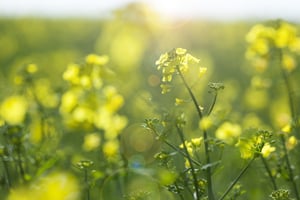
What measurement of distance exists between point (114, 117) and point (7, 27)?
1624 centimetres

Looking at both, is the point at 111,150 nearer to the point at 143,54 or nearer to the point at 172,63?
the point at 172,63

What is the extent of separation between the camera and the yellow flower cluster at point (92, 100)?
3490 mm

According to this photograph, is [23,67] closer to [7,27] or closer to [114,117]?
[114,117]

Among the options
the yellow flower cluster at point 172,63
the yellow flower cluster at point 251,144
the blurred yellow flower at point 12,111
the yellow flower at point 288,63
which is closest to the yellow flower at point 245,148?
the yellow flower cluster at point 251,144

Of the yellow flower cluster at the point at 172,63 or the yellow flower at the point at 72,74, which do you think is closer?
the yellow flower cluster at the point at 172,63

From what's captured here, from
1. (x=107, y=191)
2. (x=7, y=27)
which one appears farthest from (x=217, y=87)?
(x=7, y=27)

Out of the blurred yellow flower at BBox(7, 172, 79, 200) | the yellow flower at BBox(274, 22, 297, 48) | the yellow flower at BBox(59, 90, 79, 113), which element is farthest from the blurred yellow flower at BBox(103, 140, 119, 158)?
the blurred yellow flower at BBox(7, 172, 79, 200)

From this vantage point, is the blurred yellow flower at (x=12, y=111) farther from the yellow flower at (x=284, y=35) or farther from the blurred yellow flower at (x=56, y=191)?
the yellow flower at (x=284, y=35)

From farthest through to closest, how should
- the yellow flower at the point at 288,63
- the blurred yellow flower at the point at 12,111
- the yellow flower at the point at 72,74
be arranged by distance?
the yellow flower at the point at 288,63, the yellow flower at the point at 72,74, the blurred yellow flower at the point at 12,111

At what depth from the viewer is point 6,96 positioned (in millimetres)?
3650

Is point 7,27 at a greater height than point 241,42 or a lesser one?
greater

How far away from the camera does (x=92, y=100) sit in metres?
3.62

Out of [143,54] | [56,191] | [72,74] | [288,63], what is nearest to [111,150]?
[72,74]

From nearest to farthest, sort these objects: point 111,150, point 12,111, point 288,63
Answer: point 12,111, point 111,150, point 288,63
